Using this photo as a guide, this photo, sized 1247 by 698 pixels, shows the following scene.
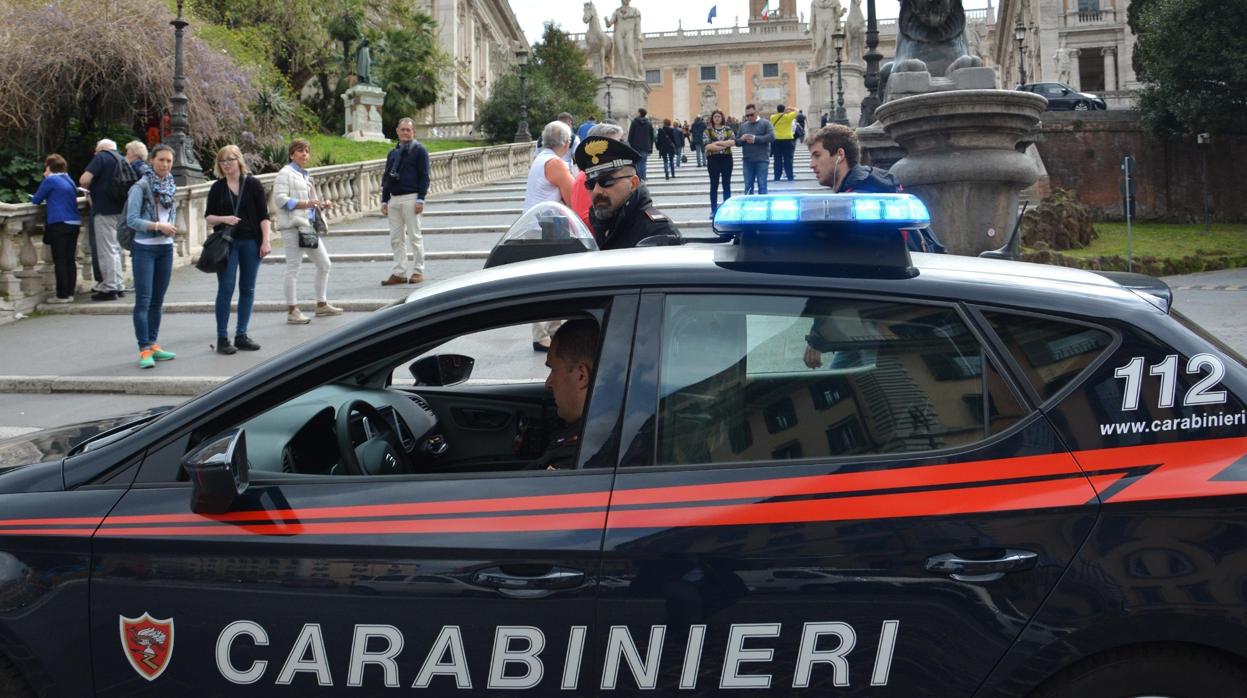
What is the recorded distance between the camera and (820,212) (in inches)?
109

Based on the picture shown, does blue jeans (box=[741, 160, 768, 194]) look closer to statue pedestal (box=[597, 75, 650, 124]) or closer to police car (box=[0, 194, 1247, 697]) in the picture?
police car (box=[0, 194, 1247, 697])

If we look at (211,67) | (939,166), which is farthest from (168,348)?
(211,67)

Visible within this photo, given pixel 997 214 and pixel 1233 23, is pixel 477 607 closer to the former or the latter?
pixel 997 214

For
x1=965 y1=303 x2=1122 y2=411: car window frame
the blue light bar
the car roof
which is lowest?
x1=965 y1=303 x2=1122 y2=411: car window frame

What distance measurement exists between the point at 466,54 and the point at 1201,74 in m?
48.0

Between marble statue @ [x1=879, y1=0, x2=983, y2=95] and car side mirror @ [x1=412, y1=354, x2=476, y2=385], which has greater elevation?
marble statue @ [x1=879, y1=0, x2=983, y2=95]

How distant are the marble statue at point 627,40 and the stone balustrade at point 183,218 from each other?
21182mm

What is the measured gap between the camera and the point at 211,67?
22359 mm

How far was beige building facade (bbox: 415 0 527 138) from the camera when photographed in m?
56.2

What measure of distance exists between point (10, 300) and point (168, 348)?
3.88m

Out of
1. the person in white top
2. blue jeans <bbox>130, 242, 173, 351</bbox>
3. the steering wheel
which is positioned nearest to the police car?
the steering wheel

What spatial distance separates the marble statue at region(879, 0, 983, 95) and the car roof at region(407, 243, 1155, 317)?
14.1 meters

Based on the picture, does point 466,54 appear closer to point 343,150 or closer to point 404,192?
point 343,150

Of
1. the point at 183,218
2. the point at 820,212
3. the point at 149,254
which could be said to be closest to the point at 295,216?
the point at 149,254
